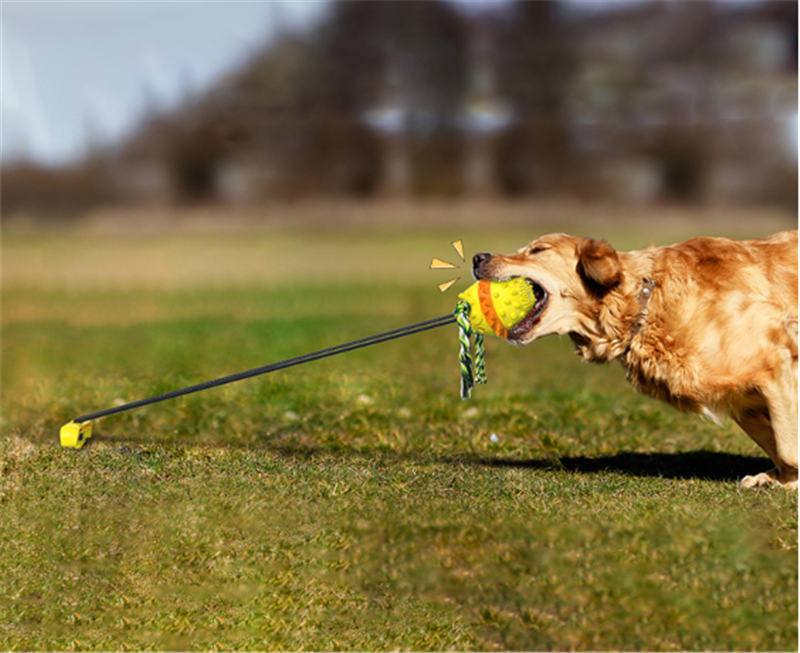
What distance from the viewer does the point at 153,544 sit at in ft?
15.0

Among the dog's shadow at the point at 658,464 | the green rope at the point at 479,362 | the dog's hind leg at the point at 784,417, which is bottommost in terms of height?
the dog's shadow at the point at 658,464

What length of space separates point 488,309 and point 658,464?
203 cm

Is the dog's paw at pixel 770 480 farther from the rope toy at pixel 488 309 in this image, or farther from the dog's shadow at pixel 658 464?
the rope toy at pixel 488 309

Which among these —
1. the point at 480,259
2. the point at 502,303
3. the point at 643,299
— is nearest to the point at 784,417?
the point at 643,299

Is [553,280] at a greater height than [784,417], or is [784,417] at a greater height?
[553,280]

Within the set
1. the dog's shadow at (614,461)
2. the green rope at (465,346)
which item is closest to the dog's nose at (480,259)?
the green rope at (465,346)

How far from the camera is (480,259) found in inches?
219

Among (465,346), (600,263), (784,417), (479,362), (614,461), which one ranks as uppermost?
(600,263)

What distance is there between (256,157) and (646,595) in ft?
45.3

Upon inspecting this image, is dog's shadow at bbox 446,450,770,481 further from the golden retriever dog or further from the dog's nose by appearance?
the dog's nose

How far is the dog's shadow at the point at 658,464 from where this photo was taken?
609 centimetres

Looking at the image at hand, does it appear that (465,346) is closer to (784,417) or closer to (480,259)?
(480,259)

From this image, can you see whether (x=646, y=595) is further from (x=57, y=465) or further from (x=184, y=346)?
(x=184, y=346)

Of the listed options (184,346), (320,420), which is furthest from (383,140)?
(320,420)
